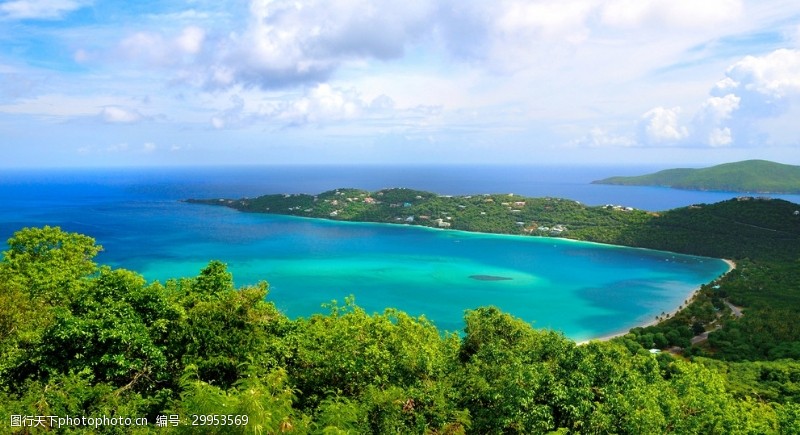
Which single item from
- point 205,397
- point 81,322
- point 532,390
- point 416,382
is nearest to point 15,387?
point 81,322

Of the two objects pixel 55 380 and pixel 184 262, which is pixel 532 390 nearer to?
pixel 55 380

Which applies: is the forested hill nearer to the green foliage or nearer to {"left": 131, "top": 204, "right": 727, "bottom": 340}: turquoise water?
{"left": 131, "top": 204, "right": 727, "bottom": 340}: turquoise water

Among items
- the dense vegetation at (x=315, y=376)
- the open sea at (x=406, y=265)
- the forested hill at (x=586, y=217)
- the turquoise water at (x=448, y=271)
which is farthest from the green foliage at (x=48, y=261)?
the forested hill at (x=586, y=217)

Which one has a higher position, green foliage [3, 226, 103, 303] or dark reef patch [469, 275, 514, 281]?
green foliage [3, 226, 103, 303]

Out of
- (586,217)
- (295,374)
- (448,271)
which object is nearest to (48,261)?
(295,374)

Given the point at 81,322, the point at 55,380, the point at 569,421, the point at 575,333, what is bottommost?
the point at 575,333

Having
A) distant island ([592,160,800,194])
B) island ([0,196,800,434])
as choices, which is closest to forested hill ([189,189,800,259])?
island ([0,196,800,434])

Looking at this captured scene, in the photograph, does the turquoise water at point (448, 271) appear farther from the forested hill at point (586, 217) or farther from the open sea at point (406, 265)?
the forested hill at point (586, 217)
